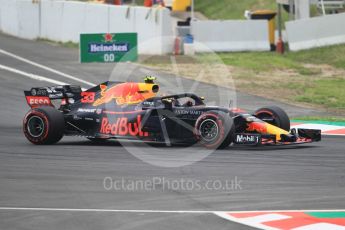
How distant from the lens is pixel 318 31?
37.5 metres

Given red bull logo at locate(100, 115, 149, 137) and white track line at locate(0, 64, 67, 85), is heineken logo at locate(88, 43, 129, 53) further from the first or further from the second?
red bull logo at locate(100, 115, 149, 137)

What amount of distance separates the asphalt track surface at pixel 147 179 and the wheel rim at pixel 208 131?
15.7 inches

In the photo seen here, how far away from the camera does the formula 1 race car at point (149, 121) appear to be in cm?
1720

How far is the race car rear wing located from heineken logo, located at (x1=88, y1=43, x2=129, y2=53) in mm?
14729

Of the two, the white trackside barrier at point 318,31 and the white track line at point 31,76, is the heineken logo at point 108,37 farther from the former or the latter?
the white trackside barrier at point 318,31

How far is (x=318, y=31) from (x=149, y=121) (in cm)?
2103

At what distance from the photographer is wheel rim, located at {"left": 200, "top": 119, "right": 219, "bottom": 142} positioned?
56.1ft

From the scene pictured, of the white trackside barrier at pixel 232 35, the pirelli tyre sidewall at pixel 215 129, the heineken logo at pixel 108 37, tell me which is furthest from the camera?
the white trackside barrier at pixel 232 35

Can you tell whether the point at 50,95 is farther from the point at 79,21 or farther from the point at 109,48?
the point at 79,21

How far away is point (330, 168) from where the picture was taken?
15.3m

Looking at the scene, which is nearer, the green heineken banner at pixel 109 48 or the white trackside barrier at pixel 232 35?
the green heineken banner at pixel 109 48

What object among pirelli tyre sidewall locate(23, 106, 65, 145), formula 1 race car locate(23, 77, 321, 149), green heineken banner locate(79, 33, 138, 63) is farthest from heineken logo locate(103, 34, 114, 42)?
pirelli tyre sidewall locate(23, 106, 65, 145)
